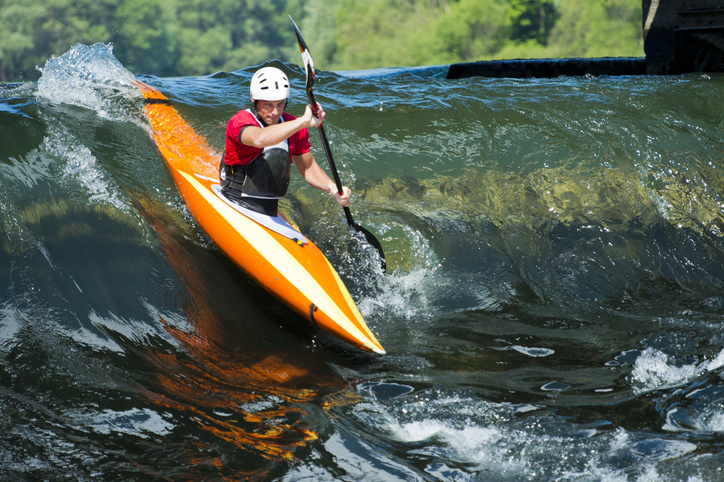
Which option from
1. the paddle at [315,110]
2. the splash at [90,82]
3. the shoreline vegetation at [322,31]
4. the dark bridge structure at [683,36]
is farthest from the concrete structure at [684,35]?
the shoreline vegetation at [322,31]

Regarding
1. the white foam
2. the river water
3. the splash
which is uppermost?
the splash

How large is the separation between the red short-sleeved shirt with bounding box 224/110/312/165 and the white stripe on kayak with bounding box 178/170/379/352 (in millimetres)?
355

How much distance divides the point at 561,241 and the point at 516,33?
31249 mm

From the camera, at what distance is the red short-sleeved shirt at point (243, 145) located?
3.20 meters

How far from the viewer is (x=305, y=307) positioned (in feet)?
10.6

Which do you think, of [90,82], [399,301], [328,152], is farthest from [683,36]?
[90,82]

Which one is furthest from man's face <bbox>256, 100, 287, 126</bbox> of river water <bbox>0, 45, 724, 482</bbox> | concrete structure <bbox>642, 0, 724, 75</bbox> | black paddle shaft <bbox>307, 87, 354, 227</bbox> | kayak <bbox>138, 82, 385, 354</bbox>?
concrete structure <bbox>642, 0, 724, 75</bbox>

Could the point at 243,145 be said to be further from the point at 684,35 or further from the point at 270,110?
the point at 684,35

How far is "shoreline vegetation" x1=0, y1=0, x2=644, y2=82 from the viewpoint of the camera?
3103 centimetres

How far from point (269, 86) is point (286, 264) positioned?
1004 millimetres

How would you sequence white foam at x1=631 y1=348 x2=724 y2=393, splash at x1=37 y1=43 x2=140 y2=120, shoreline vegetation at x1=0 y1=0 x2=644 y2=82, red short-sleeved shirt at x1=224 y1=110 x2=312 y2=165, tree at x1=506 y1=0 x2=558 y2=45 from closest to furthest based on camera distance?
white foam at x1=631 y1=348 x2=724 y2=393
red short-sleeved shirt at x1=224 y1=110 x2=312 y2=165
splash at x1=37 y1=43 x2=140 y2=120
shoreline vegetation at x1=0 y1=0 x2=644 y2=82
tree at x1=506 y1=0 x2=558 y2=45

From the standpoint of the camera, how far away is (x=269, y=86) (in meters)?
3.13

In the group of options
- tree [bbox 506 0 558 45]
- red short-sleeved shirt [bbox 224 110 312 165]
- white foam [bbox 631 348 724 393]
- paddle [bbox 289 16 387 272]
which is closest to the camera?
white foam [bbox 631 348 724 393]

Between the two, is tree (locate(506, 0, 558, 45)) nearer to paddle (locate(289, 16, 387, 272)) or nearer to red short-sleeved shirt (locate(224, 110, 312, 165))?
paddle (locate(289, 16, 387, 272))
